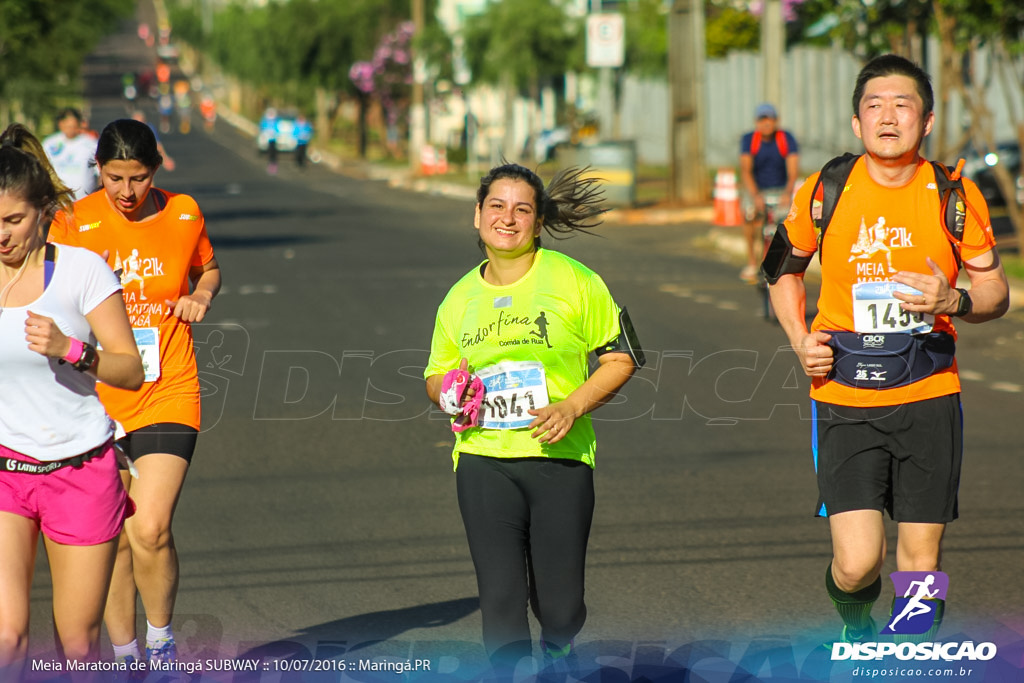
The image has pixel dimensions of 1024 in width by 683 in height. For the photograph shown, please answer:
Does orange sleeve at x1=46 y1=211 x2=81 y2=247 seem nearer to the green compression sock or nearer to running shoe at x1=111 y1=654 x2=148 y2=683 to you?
running shoe at x1=111 y1=654 x2=148 y2=683

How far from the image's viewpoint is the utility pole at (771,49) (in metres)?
26.5

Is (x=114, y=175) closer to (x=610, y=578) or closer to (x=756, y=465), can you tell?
(x=610, y=578)

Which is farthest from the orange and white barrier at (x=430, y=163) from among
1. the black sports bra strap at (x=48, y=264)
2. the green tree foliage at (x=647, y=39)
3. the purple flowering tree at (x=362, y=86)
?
the black sports bra strap at (x=48, y=264)

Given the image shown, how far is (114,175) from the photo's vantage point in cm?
568

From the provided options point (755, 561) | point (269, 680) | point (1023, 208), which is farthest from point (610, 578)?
point (1023, 208)

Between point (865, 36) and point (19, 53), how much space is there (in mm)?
14376

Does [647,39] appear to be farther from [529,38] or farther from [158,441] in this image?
[158,441]

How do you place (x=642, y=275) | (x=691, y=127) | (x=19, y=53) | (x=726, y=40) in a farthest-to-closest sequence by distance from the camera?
(x=726, y=40), (x=691, y=127), (x=19, y=53), (x=642, y=275)

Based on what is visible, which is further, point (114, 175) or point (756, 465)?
point (756, 465)

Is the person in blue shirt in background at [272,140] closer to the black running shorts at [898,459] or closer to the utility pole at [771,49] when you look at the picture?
the utility pole at [771,49]

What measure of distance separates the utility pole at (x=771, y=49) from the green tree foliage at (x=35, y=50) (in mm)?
11578

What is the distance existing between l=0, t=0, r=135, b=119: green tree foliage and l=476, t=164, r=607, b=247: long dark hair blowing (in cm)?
2112

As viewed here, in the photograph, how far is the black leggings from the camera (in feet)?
16.4

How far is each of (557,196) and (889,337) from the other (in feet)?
3.81
